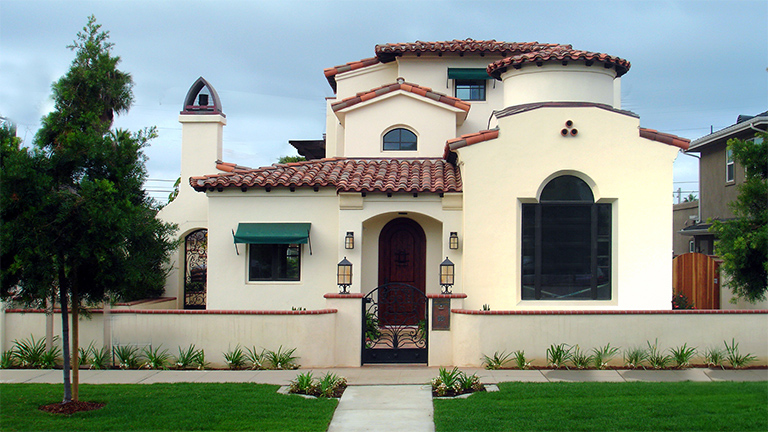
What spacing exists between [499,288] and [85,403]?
895 centimetres

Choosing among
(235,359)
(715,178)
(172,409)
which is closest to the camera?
(172,409)

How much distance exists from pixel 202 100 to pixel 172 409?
12.5 meters

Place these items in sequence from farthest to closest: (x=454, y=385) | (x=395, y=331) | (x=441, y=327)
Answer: (x=395, y=331), (x=441, y=327), (x=454, y=385)

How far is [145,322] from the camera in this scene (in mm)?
13570

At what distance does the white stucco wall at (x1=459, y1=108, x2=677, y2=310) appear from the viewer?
15195 mm

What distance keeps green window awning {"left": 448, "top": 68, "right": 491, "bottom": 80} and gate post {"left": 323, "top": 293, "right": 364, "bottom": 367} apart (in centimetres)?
994

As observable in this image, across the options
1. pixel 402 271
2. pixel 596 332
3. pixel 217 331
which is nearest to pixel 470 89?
pixel 402 271

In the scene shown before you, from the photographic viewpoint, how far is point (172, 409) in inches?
380

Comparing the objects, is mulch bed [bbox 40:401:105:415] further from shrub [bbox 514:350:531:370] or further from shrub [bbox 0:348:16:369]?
shrub [bbox 514:350:531:370]

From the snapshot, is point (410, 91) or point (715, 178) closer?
point (410, 91)

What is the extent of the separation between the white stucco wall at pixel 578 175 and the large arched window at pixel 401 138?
397cm

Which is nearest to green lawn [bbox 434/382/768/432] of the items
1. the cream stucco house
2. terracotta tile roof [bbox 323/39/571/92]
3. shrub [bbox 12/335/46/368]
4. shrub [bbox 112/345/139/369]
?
the cream stucco house

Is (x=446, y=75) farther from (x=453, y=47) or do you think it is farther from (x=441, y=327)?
(x=441, y=327)

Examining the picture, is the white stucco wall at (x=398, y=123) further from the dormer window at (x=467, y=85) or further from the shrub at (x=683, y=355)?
the shrub at (x=683, y=355)
